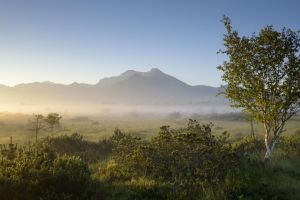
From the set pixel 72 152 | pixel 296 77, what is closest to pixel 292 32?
pixel 296 77

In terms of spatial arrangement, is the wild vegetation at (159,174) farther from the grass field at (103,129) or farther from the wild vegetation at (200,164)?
the grass field at (103,129)

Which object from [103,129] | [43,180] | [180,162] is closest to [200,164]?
[180,162]

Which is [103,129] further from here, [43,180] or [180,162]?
[43,180]

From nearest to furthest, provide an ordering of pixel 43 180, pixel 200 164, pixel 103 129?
pixel 43 180
pixel 200 164
pixel 103 129

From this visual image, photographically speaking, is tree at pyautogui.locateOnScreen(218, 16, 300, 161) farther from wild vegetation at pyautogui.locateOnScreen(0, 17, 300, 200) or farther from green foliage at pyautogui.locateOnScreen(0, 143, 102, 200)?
green foliage at pyautogui.locateOnScreen(0, 143, 102, 200)

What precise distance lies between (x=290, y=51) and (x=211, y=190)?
40.0 ft

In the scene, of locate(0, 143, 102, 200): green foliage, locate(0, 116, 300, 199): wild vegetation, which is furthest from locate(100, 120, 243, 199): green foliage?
locate(0, 143, 102, 200): green foliage

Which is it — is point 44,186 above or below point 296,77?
below

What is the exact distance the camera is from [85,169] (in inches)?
685

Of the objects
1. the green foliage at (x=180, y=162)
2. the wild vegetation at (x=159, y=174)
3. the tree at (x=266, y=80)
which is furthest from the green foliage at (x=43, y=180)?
the tree at (x=266, y=80)

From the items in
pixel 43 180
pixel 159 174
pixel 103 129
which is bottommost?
pixel 103 129

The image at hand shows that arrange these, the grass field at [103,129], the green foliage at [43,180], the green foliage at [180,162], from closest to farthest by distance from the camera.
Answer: the green foliage at [43,180], the green foliage at [180,162], the grass field at [103,129]

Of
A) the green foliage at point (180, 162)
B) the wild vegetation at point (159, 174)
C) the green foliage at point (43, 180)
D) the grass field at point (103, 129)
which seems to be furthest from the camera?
the grass field at point (103, 129)

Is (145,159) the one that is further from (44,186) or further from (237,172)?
(44,186)
